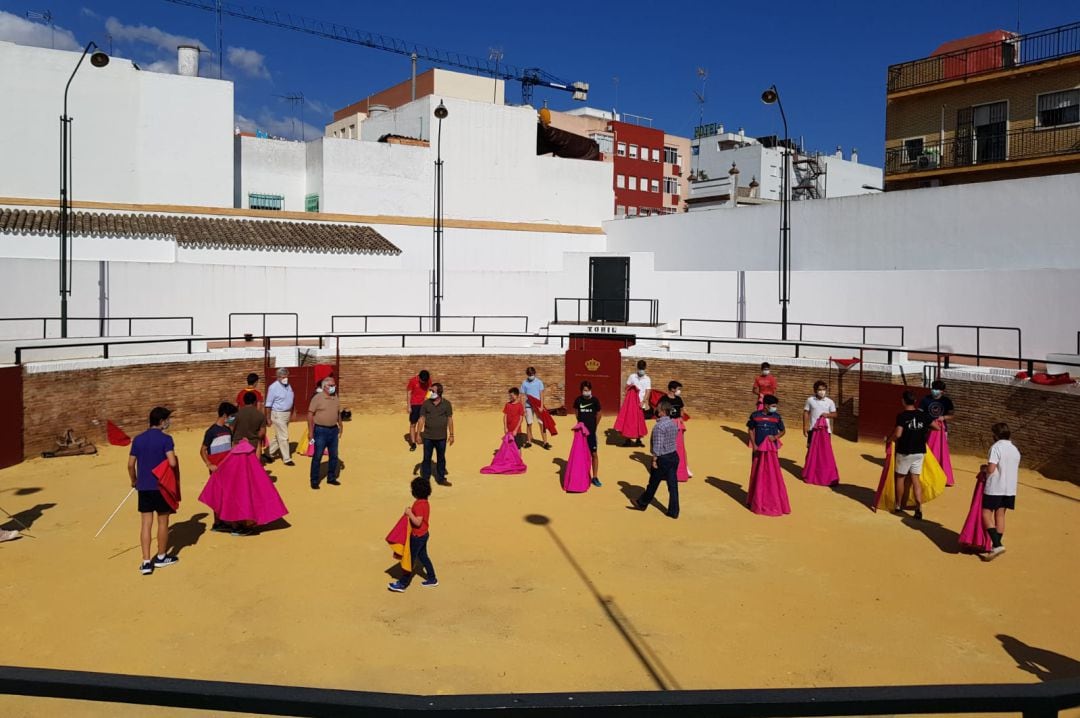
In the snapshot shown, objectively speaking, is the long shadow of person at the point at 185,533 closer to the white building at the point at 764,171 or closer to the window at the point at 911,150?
the window at the point at 911,150

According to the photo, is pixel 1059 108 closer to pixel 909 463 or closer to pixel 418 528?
pixel 909 463

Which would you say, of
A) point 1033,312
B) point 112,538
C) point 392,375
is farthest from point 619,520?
point 1033,312

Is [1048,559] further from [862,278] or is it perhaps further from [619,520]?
[862,278]

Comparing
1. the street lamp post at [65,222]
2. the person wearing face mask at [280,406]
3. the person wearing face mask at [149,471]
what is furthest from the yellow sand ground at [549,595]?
the street lamp post at [65,222]

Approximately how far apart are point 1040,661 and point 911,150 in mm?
30547

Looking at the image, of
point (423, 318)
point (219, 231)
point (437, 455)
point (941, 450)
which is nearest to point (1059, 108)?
point (941, 450)

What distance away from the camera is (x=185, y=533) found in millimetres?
11766

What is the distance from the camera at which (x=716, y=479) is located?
15930 millimetres

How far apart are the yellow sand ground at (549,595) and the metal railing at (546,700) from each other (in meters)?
5.00

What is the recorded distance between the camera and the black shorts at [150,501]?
385 inches

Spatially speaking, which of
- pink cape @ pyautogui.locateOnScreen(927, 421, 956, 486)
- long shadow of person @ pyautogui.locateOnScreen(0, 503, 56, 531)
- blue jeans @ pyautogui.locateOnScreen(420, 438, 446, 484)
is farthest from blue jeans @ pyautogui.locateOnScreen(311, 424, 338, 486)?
pink cape @ pyautogui.locateOnScreen(927, 421, 956, 486)

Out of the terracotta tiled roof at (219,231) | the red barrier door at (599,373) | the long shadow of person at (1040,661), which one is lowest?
the long shadow of person at (1040,661)

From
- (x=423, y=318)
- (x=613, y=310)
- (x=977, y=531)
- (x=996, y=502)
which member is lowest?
(x=977, y=531)

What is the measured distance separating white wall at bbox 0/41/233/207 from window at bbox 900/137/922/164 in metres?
28.1
